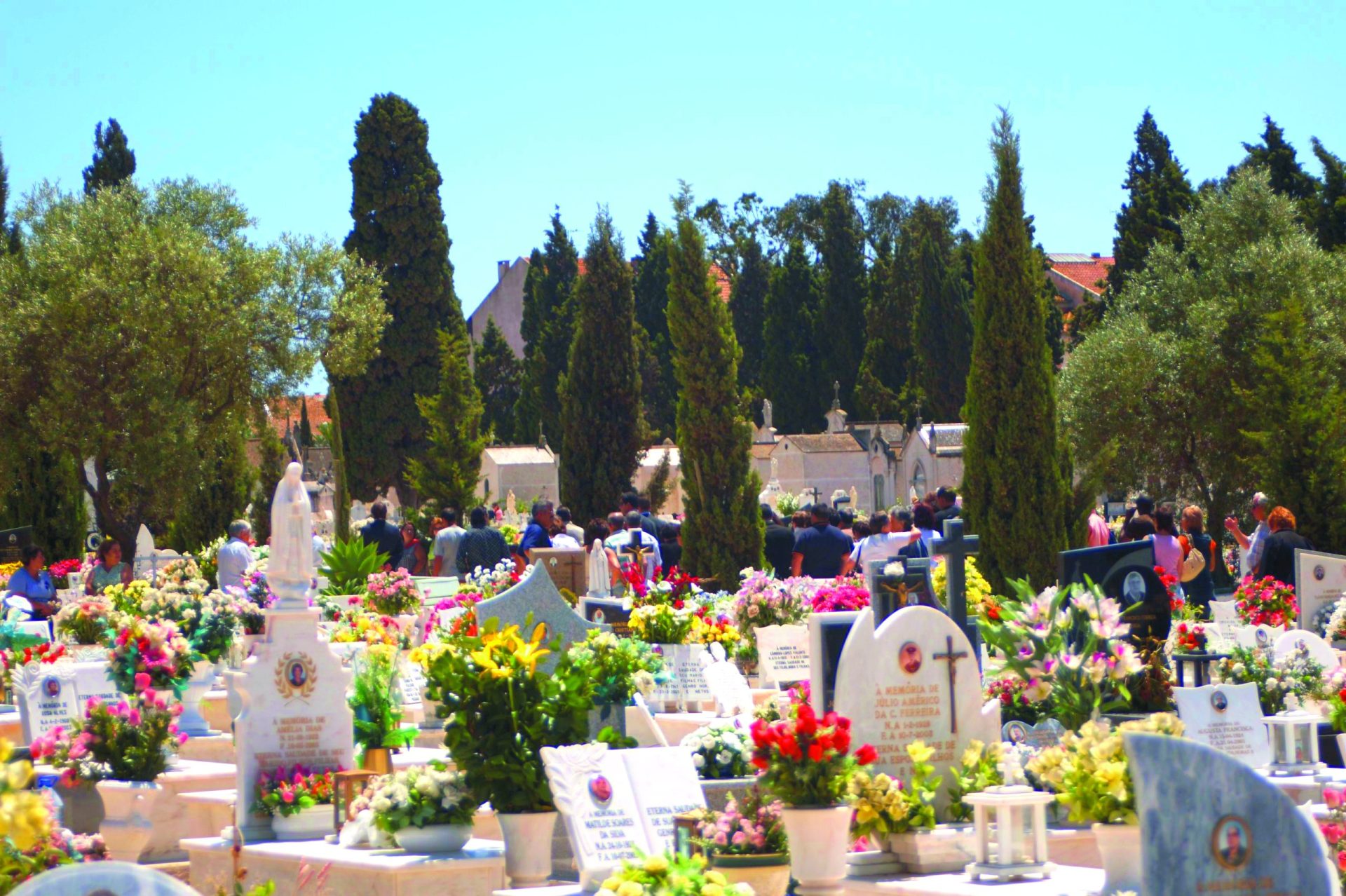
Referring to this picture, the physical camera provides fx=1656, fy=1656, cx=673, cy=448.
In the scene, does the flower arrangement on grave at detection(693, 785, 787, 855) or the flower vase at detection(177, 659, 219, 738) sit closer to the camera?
the flower arrangement on grave at detection(693, 785, 787, 855)

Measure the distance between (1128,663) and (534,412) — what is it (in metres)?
55.9

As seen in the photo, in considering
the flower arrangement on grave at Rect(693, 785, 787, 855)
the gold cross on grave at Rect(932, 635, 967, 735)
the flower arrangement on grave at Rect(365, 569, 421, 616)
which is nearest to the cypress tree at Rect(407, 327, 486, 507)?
the flower arrangement on grave at Rect(365, 569, 421, 616)

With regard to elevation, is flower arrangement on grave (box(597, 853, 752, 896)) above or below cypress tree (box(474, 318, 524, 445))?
below

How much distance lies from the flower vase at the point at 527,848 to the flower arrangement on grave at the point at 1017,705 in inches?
128

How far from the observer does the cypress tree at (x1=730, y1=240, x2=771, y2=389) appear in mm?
75188

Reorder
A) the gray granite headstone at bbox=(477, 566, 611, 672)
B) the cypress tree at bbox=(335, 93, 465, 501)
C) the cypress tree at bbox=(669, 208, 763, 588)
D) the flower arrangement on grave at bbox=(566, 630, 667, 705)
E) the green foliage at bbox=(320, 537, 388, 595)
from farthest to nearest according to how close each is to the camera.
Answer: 1. the cypress tree at bbox=(335, 93, 465, 501)
2. the cypress tree at bbox=(669, 208, 763, 588)
3. the green foliage at bbox=(320, 537, 388, 595)
4. the gray granite headstone at bbox=(477, 566, 611, 672)
5. the flower arrangement on grave at bbox=(566, 630, 667, 705)

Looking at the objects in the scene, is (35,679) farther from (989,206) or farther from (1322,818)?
(989,206)

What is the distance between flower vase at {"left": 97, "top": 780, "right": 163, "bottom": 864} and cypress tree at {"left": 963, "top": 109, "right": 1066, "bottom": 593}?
12.5 meters

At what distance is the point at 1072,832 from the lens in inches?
305

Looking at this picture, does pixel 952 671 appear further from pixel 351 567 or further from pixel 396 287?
pixel 396 287

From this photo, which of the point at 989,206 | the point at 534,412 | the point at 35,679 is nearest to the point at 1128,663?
the point at 35,679

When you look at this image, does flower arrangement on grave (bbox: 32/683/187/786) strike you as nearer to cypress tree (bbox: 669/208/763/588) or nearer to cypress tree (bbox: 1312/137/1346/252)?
cypress tree (bbox: 669/208/763/588)

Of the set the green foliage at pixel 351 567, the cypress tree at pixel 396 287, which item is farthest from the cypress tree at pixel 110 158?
the green foliage at pixel 351 567

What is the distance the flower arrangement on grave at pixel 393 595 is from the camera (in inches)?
674
